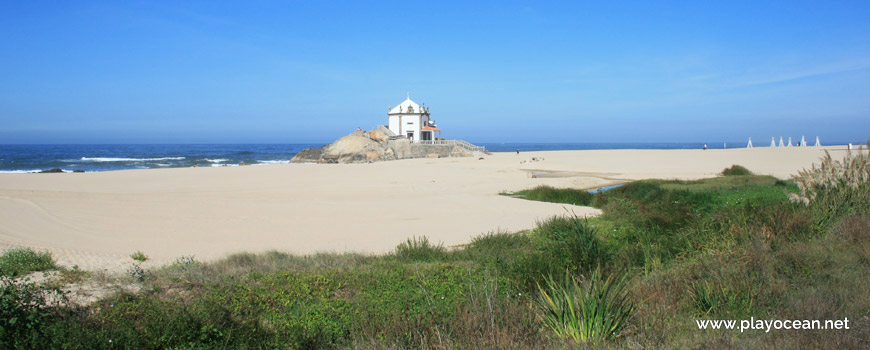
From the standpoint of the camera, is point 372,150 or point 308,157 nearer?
point 372,150

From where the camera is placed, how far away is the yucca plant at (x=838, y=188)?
774 centimetres

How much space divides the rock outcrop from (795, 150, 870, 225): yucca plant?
1675 inches

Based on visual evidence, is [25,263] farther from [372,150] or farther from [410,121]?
[410,121]

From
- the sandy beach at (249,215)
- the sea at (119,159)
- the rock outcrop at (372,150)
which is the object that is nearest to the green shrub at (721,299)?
the sandy beach at (249,215)

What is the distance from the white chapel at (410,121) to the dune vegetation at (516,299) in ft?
176

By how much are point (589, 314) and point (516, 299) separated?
99 centimetres

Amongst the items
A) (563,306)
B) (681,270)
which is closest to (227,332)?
(563,306)

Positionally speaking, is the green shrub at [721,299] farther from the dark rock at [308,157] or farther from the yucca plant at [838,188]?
the dark rock at [308,157]

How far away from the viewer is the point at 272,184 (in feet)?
81.3

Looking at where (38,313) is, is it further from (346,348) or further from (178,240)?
(178,240)

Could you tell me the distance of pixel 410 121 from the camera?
61.5m

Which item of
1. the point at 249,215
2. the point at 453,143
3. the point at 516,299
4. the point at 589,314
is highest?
the point at 453,143

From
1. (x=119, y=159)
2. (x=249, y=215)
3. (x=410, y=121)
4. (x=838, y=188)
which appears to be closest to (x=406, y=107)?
(x=410, y=121)

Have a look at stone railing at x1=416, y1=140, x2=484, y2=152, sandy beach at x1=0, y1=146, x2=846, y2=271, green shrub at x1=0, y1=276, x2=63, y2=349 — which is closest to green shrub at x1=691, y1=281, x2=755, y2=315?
green shrub at x1=0, y1=276, x2=63, y2=349
